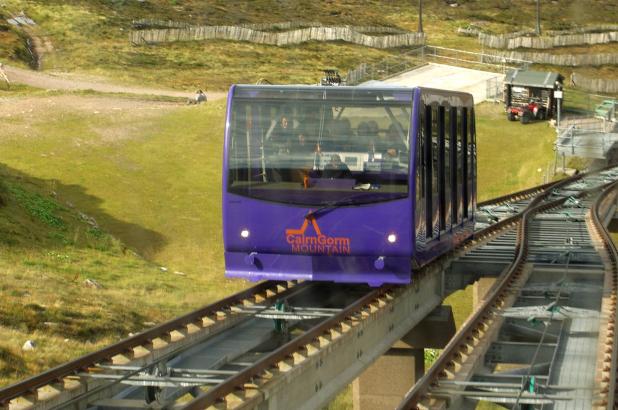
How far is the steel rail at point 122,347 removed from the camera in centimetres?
1061

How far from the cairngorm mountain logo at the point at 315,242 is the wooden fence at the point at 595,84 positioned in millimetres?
72823

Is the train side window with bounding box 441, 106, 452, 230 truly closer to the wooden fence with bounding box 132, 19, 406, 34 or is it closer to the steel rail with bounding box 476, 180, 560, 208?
the steel rail with bounding box 476, 180, 560, 208

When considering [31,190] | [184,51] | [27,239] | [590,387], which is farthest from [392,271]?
[184,51]

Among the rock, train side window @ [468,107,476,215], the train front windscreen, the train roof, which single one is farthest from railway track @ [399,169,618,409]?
the rock

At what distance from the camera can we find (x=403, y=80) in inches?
2908

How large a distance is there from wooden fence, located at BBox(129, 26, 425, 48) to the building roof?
1195 inches

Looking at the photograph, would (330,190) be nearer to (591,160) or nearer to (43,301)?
(43,301)

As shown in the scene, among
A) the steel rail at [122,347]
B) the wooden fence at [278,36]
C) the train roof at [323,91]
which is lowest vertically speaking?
the steel rail at [122,347]

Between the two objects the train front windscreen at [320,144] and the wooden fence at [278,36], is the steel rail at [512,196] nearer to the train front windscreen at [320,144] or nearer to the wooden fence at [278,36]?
the train front windscreen at [320,144]

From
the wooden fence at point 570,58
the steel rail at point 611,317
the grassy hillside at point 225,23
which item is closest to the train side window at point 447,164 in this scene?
the steel rail at point 611,317

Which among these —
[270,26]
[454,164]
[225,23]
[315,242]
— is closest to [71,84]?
[270,26]

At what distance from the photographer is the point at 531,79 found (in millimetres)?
63594

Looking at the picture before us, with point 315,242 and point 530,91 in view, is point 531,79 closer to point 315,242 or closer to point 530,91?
point 530,91

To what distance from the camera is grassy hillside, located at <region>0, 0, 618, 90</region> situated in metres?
80.4
